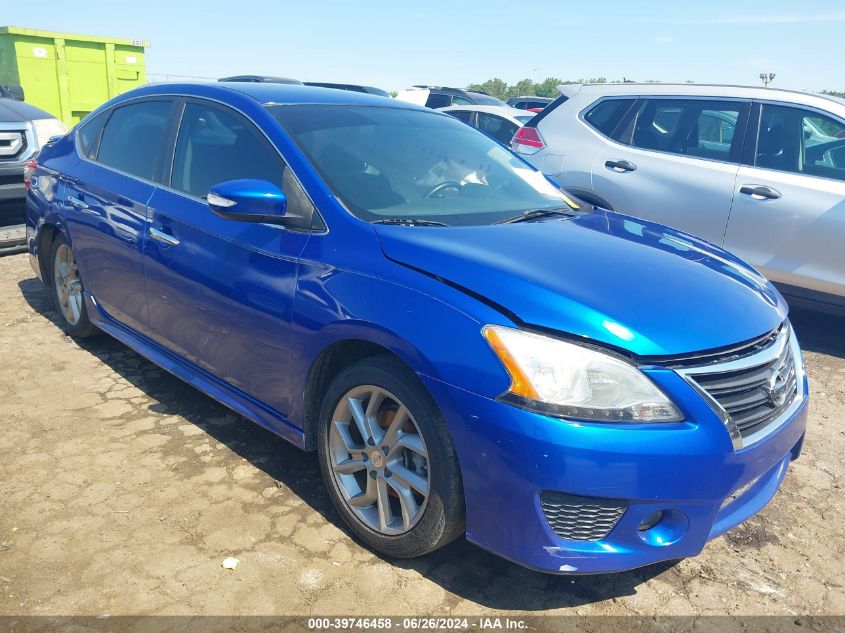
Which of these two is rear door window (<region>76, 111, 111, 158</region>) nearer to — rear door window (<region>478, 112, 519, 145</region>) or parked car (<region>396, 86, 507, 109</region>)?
rear door window (<region>478, 112, 519, 145</region>)

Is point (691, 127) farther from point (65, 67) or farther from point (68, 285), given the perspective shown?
point (65, 67)

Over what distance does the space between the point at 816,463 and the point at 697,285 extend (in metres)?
1.61

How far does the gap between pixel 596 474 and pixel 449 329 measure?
63 centimetres

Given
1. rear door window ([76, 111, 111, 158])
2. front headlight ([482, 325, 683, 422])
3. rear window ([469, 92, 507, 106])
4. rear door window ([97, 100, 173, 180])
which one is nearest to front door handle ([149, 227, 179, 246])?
rear door window ([97, 100, 173, 180])

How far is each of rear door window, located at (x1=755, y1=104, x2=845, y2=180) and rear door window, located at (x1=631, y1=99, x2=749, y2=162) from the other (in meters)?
0.19

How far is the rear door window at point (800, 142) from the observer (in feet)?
16.8

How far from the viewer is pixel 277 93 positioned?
142 inches

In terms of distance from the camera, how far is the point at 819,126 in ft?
17.0

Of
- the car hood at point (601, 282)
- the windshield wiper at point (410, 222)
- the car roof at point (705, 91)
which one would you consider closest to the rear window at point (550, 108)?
the car roof at point (705, 91)

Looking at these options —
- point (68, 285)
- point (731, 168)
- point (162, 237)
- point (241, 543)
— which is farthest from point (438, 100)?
point (241, 543)

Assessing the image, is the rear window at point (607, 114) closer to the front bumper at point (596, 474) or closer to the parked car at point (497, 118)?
the front bumper at point (596, 474)

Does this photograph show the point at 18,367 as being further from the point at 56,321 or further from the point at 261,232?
the point at 261,232

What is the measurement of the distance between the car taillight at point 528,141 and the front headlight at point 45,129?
447cm

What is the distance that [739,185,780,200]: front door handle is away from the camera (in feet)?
17.0
